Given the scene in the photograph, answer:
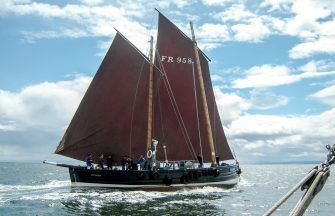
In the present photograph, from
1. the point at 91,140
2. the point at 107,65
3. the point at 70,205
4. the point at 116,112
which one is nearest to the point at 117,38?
the point at 107,65

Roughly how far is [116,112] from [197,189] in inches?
467

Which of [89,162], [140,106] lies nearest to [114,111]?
[140,106]

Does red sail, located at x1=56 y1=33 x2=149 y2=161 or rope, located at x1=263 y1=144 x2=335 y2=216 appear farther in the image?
red sail, located at x1=56 y1=33 x2=149 y2=161

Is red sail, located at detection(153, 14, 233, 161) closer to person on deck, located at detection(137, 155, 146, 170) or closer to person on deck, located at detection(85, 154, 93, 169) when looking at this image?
person on deck, located at detection(137, 155, 146, 170)

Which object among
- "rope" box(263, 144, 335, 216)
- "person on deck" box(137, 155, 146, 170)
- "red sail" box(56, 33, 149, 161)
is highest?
"red sail" box(56, 33, 149, 161)

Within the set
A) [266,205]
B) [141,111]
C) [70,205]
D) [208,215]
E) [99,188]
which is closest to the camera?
[208,215]

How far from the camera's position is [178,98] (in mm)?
52344

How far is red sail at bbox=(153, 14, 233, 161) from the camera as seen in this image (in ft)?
170

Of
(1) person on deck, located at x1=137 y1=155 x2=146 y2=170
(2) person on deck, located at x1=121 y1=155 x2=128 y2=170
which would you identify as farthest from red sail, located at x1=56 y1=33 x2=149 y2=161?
(1) person on deck, located at x1=137 y1=155 x2=146 y2=170

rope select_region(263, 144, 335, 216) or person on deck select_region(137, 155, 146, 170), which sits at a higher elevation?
person on deck select_region(137, 155, 146, 170)

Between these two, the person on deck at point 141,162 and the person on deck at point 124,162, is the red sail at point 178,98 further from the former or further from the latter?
the person on deck at point 124,162

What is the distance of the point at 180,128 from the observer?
5200 cm

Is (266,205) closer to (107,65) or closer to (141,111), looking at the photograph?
(141,111)

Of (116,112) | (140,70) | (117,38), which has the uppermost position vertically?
(117,38)
